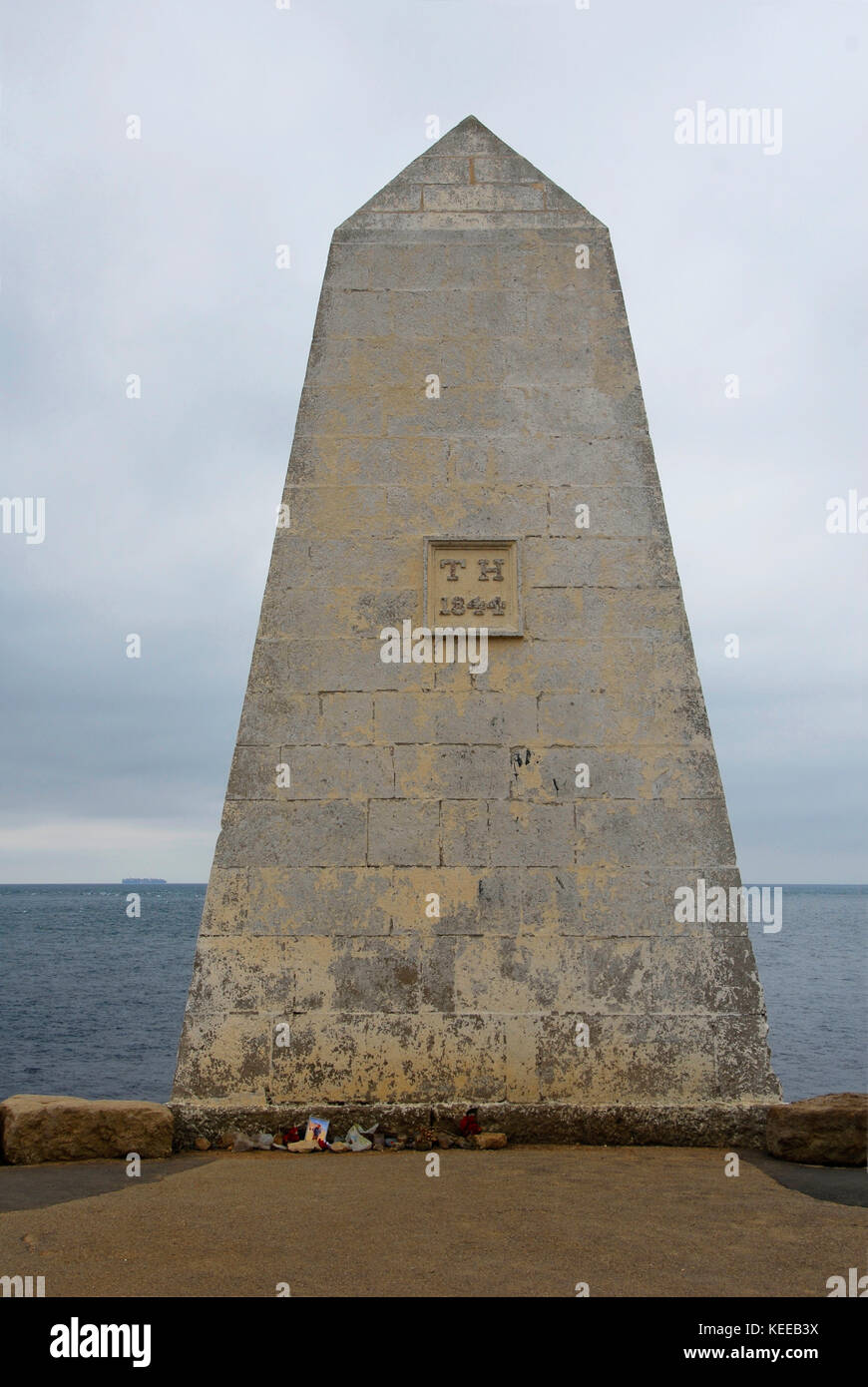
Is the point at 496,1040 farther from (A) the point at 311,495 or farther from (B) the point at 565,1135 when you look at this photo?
(A) the point at 311,495

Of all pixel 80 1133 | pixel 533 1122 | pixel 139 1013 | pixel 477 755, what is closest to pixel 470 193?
pixel 477 755

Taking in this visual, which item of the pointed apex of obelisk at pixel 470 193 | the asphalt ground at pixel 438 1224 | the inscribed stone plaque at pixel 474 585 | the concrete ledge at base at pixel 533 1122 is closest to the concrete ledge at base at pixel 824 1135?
the asphalt ground at pixel 438 1224

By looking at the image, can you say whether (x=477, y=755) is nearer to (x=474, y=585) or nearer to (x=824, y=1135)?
(x=474, y=585)

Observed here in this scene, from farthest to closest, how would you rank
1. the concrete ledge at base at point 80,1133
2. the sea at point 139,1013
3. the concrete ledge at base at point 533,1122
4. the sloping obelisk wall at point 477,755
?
the sea at point 139,1013, the sloping obelisk wall at point 477,755, the concrete ledge at base at point 533,1122, the concrete ledge at base at point 80,1133

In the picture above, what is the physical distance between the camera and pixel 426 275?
6.76 metres

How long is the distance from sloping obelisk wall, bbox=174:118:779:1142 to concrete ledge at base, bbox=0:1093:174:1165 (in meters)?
0.21

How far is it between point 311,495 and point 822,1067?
15541 millimetres

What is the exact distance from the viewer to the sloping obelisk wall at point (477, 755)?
566 cm

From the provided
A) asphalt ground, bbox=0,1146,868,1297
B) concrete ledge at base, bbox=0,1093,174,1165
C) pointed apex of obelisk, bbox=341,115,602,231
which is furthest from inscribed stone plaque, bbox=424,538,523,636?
concrete ledge at base, bbox=0,1093,174,1165

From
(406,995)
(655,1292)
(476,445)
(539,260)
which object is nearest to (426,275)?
(539,260)

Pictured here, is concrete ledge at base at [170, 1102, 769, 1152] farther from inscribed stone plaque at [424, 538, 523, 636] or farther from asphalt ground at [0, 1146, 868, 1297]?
inscribed stone plaque at [424, 538, 523, 636]

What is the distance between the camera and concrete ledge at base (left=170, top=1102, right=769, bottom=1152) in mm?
5527

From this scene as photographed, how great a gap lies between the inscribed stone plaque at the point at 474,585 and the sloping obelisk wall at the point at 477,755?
19 millimetres

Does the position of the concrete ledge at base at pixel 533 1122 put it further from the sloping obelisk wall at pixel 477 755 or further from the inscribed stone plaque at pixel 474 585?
the inscribed stone plaque at pixel 474 585
